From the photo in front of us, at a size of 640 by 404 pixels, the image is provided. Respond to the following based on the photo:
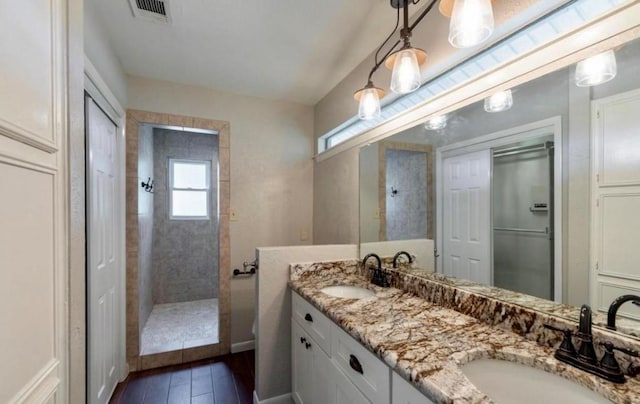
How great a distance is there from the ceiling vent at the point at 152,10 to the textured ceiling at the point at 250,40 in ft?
0.12

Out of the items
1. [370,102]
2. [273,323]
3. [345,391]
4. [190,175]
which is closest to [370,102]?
[370,102]

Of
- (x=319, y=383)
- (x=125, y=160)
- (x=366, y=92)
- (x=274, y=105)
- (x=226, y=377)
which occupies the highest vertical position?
(x=274, y=105)

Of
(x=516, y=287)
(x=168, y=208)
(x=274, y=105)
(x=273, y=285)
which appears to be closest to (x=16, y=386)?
(x=273, y=285)

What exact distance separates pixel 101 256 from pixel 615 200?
2617 millimetres

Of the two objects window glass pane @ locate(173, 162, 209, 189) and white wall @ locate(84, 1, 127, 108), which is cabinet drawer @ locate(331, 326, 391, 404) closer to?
white wall @ locate(84, 1, 127, 108)

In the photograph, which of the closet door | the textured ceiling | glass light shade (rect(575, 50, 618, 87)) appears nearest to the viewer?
the closet door

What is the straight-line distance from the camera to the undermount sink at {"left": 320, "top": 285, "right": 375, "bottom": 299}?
5.86ft

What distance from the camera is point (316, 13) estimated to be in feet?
5.44

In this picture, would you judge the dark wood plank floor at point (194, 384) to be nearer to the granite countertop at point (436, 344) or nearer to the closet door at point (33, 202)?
the granite countertop at point (436, 344)

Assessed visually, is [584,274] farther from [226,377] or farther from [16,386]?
[226,377]

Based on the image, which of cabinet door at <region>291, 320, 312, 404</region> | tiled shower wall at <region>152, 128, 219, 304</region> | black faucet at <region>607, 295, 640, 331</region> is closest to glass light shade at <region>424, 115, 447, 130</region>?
black faucet at <region>607, 295, 640, 331</region>

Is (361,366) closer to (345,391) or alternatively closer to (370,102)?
(345,391)

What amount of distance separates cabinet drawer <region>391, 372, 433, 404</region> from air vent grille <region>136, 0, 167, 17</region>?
2140mm

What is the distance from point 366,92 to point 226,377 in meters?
2.41
